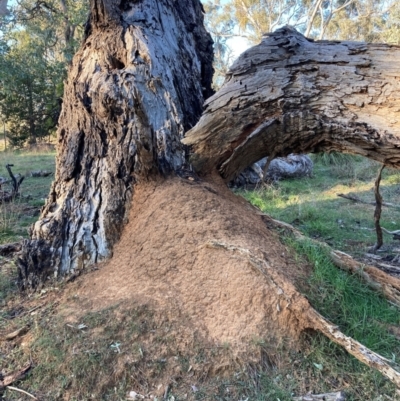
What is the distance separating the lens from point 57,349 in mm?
2240

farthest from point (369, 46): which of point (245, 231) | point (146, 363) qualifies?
point (146, 363)

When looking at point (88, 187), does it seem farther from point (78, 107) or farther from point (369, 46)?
point (369, 46)

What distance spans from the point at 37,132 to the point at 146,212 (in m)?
15.7

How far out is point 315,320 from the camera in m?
2.18

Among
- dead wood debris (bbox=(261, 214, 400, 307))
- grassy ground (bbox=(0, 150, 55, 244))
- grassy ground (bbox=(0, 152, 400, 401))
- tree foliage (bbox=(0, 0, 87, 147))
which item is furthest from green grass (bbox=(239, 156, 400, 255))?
tree foliage (bbox=(0, 0, 87, 147))

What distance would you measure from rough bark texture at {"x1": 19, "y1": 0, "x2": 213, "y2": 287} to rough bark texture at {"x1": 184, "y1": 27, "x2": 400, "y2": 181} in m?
0.32

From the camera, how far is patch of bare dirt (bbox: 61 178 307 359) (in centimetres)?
229

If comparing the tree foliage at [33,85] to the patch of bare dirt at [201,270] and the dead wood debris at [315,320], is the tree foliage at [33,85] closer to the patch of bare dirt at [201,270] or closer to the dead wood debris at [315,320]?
the patch of bare dirt at [201,270]

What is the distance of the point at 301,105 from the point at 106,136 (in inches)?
53.6

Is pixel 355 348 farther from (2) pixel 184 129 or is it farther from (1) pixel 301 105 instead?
(2) pixel 184 129

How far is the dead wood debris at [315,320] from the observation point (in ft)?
6.41

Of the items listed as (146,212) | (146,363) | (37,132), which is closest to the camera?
(146,363)

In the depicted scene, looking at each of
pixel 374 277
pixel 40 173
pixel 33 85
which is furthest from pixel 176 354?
pixel 33 85

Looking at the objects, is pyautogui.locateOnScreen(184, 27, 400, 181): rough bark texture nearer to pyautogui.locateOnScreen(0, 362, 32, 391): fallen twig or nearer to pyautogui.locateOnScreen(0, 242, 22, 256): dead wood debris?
pyautogui.locateOnScreen(0, 362, 32, 391): fallen twig
